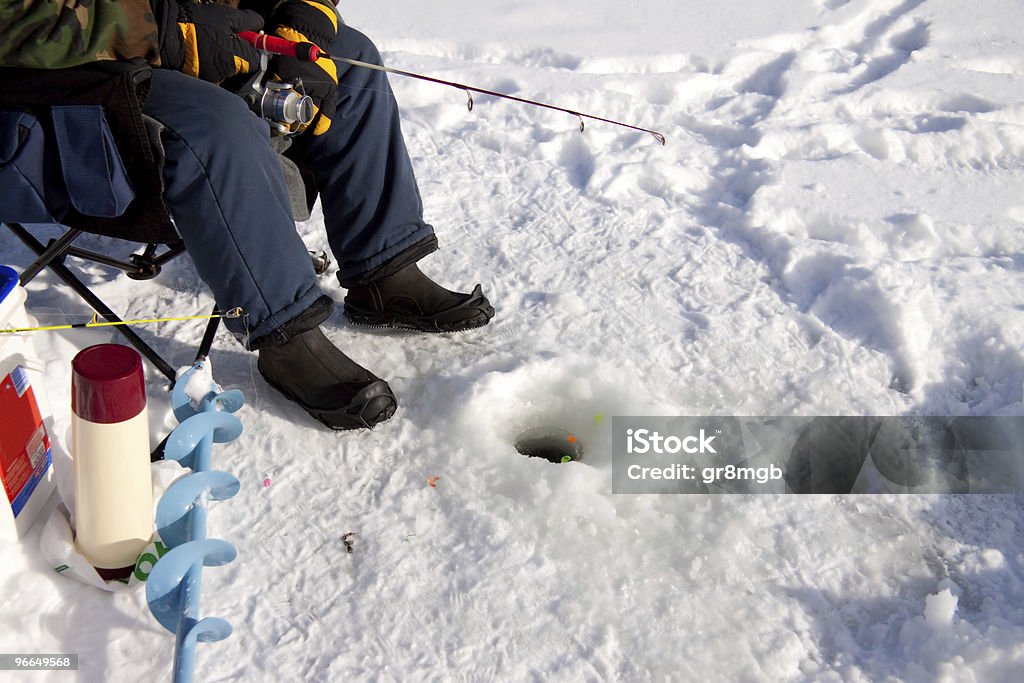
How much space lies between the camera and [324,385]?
250 cm

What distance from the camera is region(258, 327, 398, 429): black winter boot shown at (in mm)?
2469

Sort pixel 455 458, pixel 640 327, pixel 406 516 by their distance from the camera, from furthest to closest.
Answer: pixel 640 327, pixel 455 458, pixel 406 516

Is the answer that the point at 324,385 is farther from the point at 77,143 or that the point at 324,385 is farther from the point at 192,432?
the point at 77,143

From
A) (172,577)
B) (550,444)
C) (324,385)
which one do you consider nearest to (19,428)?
(172,577)

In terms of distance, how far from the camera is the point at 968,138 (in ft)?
13.4

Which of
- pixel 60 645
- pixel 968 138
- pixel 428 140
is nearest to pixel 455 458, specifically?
pixel 60 645

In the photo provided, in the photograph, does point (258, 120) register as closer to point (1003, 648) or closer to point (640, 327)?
point (640, 327)

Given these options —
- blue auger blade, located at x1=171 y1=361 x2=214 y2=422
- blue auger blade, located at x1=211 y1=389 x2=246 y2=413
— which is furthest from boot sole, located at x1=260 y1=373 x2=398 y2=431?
blue auger blade, located at x1=171 y1=361 x2=214 y2=422

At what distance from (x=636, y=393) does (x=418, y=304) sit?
0.79m

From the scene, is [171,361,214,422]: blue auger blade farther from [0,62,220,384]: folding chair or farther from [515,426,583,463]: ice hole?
[515,426,583,463]: ice hole

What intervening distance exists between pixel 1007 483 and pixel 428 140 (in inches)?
110

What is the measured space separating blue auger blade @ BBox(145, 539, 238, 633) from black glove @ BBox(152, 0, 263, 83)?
4.19ft

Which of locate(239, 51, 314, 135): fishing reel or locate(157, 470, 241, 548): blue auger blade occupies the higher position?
locate(239, 51, 314, 135): fishing reel

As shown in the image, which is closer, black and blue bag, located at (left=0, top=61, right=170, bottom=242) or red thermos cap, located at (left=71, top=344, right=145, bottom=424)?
red thermos cap, located at (left=71, top=344, right=145, bottom=424)
